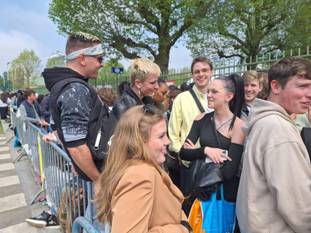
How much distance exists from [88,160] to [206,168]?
0.89 metres

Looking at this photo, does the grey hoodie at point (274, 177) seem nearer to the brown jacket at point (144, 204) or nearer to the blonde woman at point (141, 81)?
the brown jacket at point (144, 204)

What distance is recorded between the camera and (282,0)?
→ 1969cm

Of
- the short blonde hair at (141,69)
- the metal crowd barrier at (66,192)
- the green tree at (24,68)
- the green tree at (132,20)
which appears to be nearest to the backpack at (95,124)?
the metal crowd barrier at (66,192)

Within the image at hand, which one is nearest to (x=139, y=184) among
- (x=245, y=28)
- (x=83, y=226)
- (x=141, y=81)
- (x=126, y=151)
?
(x=126, y=151)

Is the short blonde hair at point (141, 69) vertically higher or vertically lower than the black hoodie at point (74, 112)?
higher

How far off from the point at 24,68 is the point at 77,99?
67317mm

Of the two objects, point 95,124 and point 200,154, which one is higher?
point 95,124

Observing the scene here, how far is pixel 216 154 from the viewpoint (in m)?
2.48

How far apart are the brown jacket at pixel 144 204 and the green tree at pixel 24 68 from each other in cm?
5725

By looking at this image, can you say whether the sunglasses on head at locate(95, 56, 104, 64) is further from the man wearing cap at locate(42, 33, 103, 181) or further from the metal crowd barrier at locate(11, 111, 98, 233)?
the metal crowd barrier at locate(11, 111, 98, 233)

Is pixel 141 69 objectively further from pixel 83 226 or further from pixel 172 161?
pixel 83 226

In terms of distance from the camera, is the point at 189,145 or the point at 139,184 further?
the point at 189,145

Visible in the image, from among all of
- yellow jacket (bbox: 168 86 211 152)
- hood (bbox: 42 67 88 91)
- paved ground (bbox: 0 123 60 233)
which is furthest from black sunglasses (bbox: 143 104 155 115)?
paved ground (bbox: 0 123 60 233)

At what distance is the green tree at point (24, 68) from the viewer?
57.8 meters
